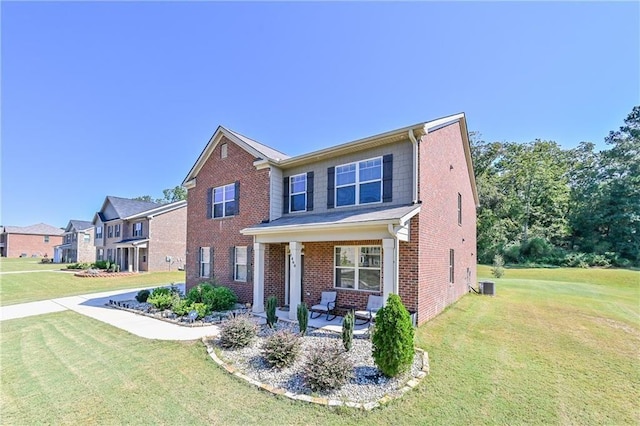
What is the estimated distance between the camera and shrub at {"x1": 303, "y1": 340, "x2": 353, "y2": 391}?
513cm

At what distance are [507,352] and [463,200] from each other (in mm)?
9593

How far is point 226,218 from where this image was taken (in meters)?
13.7

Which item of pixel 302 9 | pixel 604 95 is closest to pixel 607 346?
pixel 604 95

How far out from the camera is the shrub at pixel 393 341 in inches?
213

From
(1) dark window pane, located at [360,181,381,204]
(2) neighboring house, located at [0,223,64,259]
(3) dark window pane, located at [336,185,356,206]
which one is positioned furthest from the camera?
(2) neighboring house, located at [0,223,64,259]

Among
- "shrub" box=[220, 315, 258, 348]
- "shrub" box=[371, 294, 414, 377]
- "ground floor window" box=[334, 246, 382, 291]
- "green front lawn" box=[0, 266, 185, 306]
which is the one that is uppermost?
"ground floor window" box=[334, 246, 382, 291]

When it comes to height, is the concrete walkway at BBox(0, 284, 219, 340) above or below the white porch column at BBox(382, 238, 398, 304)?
below

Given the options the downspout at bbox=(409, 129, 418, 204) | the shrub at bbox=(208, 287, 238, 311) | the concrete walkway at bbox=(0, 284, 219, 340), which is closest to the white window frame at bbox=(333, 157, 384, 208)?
the downspout at bbox=(409, 129, 418, 204)

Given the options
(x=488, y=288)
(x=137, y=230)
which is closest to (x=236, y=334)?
(x=488, y=288)

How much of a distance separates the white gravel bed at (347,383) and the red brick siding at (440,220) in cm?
299

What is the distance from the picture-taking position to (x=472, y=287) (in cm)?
1725

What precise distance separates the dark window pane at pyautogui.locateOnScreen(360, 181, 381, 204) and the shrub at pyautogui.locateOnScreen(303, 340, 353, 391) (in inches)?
218

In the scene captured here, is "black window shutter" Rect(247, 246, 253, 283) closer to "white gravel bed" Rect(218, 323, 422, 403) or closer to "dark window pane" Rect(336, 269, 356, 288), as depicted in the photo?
"dark window pane" Rect(336, 269, 356, 288)

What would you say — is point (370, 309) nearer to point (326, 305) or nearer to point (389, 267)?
point (326, 305)
